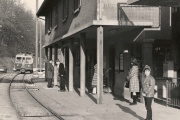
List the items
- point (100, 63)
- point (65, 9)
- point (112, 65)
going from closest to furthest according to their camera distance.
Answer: point (100, 63), point (112, 65), point (65, 9)

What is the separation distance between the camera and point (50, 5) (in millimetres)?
25828

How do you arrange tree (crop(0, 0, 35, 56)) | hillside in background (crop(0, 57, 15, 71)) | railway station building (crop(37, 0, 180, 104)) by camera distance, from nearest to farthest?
railway station building (crop(37, 0, 180, 104))
tree (crop(0, 0, 35, 56))
hillside in background (crop(0, 57, 15, 71))

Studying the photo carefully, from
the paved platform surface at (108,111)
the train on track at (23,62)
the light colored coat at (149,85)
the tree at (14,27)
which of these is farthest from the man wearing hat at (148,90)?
the tree at (14,27)

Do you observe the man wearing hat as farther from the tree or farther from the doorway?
the tree

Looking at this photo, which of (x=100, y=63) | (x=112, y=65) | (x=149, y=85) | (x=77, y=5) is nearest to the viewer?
(x=149, y=85)

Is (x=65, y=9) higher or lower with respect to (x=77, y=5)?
higher

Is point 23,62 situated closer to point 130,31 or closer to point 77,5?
point 77,5

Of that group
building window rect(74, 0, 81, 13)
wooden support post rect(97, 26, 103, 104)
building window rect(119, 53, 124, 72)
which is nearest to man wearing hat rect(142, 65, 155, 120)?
wooden support post rect(97, 26, 103, 104)

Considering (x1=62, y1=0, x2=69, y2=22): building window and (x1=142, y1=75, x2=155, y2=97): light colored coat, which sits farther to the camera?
(x1=62, y1=0, x2=69, y2=22): building window

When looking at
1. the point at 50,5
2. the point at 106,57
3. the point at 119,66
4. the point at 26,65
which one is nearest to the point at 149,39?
the point at 119,66

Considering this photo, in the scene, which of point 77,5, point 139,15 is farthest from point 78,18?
point 139,15

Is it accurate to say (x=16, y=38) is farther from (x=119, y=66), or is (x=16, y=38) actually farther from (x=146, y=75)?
(x=146, y=75)

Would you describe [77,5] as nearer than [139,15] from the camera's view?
No

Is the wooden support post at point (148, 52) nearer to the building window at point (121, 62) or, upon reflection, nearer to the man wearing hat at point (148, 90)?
the building window at point (121, 62)
